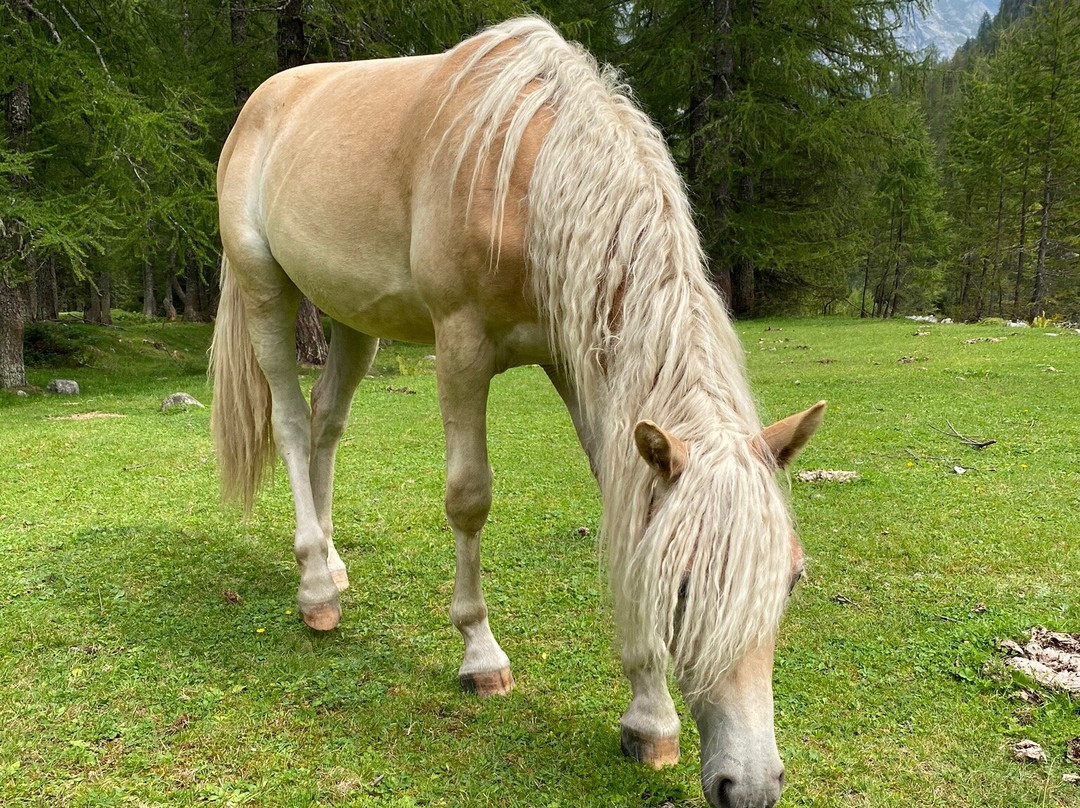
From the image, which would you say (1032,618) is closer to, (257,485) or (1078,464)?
(1078,464)

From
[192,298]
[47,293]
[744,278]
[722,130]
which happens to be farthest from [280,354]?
[47,293]

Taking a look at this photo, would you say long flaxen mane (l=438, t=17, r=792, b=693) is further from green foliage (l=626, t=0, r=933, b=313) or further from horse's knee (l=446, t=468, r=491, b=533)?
green foliage (l=626, t=0, r=933, b=313)

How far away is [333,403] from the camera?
12.0 ft

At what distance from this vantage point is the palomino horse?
1610mm

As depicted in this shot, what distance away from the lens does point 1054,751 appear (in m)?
2.16

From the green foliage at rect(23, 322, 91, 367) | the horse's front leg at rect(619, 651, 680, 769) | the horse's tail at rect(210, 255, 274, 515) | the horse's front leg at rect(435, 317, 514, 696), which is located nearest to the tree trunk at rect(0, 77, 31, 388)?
the green foliage at rect(23, 322, 91, 367)

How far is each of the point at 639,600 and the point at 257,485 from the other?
2.60 meters

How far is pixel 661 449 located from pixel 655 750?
1.11 m

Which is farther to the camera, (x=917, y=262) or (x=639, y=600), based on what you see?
(x=917, y=262)

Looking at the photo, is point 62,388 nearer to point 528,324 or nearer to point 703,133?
point 528,324

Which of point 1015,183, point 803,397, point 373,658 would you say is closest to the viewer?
point 373,658

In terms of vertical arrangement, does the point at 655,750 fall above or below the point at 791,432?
below

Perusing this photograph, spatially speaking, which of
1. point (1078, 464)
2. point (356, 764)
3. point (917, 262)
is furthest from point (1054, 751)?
point (917, 262)

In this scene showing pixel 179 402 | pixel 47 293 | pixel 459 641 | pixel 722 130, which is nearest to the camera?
pixel 459 641
